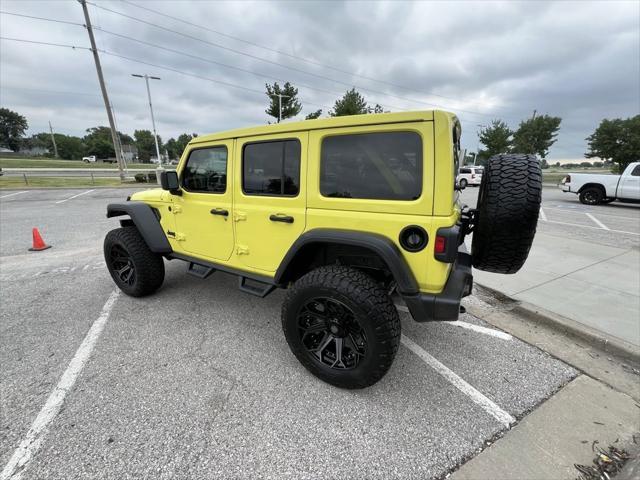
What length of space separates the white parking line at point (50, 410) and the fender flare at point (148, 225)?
0.91m

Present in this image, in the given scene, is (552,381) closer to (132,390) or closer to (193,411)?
(193,411)

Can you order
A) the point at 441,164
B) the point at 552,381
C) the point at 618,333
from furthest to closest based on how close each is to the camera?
the point at 618,333, the point at 552,381, the point at 441,164

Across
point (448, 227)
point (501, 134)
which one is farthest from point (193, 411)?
point (501, 134)

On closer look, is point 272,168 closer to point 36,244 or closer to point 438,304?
point 438,304

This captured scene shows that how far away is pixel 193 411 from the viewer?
197cm

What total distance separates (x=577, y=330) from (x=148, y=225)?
4434 millimetres

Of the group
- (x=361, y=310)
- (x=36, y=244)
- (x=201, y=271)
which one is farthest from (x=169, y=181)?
(x=36, y=244)

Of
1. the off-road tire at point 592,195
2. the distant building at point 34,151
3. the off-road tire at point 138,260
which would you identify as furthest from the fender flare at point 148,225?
the distant building at point 34,151

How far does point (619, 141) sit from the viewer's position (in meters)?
26.7

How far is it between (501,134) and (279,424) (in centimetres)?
3792

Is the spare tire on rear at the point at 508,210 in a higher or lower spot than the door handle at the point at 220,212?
higher

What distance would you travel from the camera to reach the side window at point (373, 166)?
1.87 metres

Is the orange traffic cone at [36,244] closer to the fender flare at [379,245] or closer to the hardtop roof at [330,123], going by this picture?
the hardtop roof at [330,123]

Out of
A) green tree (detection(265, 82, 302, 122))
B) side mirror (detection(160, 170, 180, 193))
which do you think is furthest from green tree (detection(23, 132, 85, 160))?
side mirror (detection(160, 170, 180, 193))
